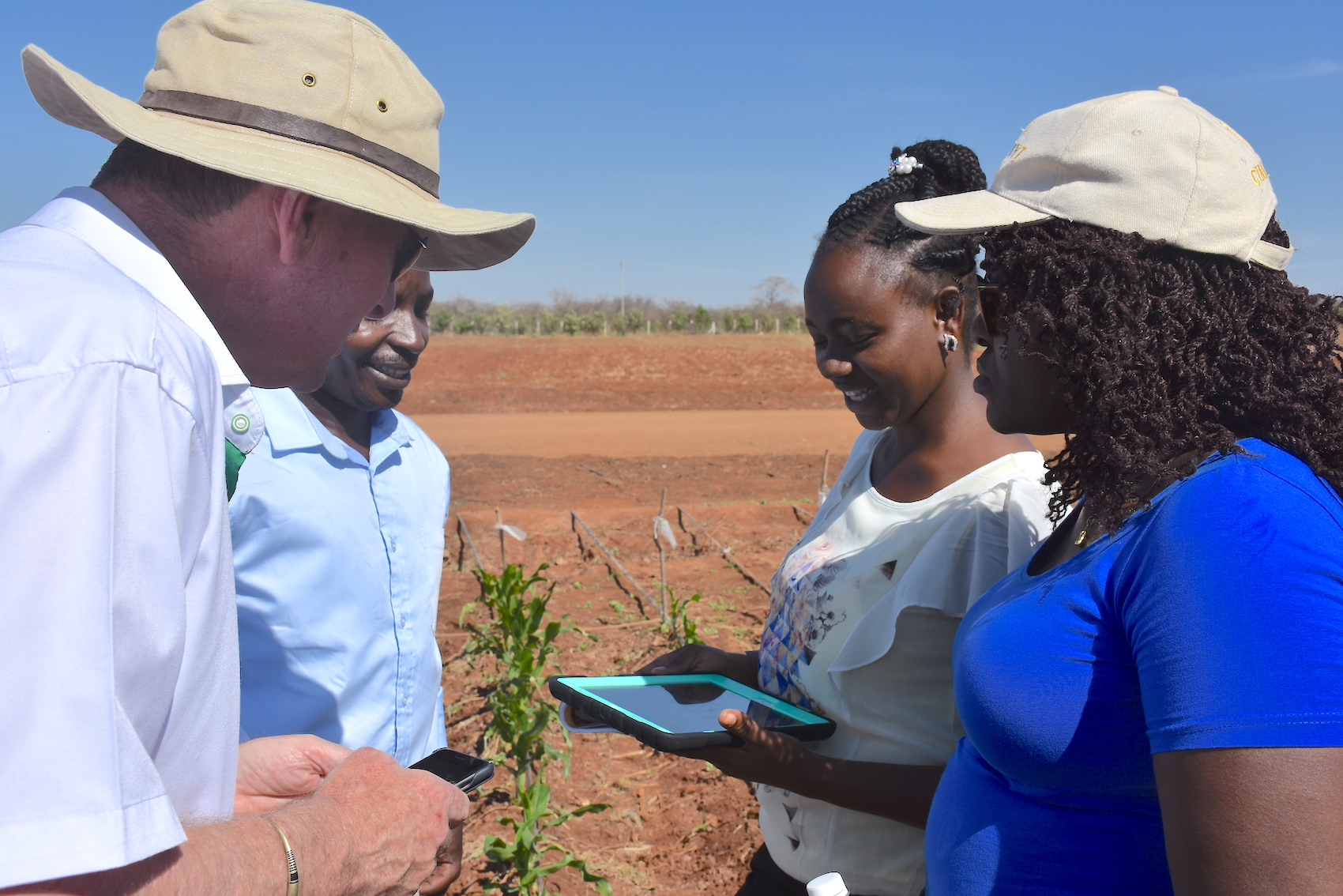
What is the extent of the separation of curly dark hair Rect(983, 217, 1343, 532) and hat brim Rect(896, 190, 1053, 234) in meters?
0.11

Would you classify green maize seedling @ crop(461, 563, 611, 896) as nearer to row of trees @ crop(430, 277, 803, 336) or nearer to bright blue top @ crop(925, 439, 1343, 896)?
bright blue top @ crop(925, 439, 1343, 896)

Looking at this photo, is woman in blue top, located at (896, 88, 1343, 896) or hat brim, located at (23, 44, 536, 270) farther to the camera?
hat brim, located at (23, 44, 536, 270)

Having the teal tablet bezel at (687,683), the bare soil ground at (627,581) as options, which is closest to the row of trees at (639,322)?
the bare soil ground at (627,581)

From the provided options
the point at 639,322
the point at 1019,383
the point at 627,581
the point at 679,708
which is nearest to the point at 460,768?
the point at 679,708

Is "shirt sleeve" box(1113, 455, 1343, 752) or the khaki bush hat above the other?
the khaki bush hat

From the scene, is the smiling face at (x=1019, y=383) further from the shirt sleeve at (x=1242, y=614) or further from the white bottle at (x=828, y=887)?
the white bottle at (x=828, y=887)

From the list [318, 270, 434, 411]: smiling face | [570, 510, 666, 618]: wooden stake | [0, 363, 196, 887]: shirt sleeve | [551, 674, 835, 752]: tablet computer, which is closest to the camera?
[0, 363, 196, 887]: shirt sleeve

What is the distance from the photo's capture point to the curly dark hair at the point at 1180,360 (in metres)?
1.20

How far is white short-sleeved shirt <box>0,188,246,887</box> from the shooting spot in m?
0.76

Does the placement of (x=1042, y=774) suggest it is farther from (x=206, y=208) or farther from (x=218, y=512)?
(x=206, y=208)

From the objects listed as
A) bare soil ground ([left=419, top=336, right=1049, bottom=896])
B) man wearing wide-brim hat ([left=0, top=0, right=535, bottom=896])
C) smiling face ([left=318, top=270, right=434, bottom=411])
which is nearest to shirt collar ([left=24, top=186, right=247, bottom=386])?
man wearing wide-brim hat ([left=0, top=0, right=535, bottom=896])

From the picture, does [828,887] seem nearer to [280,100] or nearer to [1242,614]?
[1242,614]

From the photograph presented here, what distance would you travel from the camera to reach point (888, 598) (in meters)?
1.75

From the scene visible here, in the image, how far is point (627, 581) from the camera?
734 centimetres
